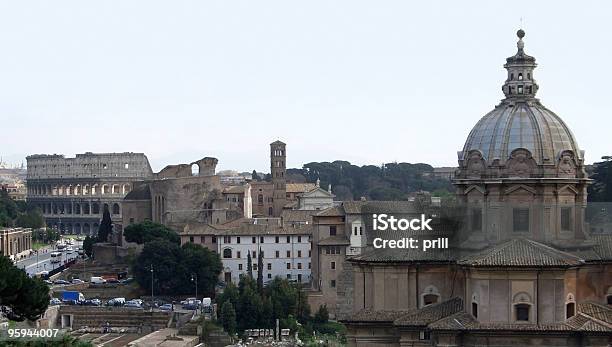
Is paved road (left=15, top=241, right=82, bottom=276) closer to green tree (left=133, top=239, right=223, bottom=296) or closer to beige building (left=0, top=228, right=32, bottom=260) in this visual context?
beige building (left=0, top=228, right=32, bottom=260)

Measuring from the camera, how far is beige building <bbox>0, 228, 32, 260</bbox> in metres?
88.9

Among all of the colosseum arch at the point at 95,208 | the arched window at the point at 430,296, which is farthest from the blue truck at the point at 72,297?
the colosseum arch at the point at 95,208

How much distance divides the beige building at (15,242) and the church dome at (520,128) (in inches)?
2339

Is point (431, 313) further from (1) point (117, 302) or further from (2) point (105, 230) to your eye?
(2) point (105, 230)

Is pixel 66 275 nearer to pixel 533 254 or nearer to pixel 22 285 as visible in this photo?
pixel 22 285

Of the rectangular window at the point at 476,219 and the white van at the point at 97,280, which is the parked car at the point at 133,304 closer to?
the white van at the point at 97,280

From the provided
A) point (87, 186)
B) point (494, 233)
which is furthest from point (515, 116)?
point (87, 186)

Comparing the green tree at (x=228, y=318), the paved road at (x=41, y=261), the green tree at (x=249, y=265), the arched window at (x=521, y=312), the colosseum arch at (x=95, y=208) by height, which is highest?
the colosseum arch at (x=95, y=208)

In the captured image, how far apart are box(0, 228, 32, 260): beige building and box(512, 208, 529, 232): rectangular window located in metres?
60.5

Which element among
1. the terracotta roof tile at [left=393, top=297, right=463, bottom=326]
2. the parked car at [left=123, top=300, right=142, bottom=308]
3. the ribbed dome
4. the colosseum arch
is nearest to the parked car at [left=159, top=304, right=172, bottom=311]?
the parked car at [left=123, top=300, right=142, bottom=308]

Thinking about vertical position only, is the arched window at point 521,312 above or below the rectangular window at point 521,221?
below

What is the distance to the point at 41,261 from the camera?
298 feet

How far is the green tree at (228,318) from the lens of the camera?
60.3 m

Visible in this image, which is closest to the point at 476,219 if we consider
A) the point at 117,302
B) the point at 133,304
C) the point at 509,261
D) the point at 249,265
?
the point at 509,261
